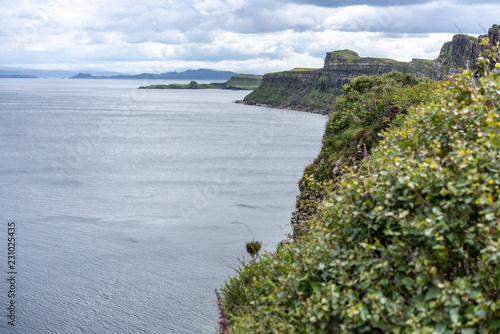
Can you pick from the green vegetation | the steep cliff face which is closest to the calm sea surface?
the green vegetation

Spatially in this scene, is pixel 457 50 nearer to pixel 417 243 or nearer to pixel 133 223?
Answer: pixel 133 223

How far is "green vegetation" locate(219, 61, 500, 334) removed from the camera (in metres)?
6.29

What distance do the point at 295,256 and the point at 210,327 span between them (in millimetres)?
18824

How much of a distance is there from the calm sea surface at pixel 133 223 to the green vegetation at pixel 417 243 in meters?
7.90

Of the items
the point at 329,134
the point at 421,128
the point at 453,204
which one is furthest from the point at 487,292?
the point at 329,134

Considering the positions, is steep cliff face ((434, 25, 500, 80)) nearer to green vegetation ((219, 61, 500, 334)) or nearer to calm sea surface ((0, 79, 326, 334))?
calm sea surface ((0, 79, 326, 334))

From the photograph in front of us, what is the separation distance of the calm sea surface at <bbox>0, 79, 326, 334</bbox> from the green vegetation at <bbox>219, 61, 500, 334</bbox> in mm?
7898

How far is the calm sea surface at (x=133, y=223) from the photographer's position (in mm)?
28844

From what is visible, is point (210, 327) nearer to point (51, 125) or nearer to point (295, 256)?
point (295, 256)

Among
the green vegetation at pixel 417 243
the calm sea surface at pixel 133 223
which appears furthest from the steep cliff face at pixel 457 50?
the green vegetation at pixel 417 243

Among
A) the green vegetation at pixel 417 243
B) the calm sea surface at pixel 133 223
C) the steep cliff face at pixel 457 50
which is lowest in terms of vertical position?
the calm sea surface at pixel 133 223

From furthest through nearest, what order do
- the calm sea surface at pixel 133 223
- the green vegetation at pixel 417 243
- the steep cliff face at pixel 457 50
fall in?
the steep cliff face at pixel 457 50 < the calm sea surface at pixel 133 223 < the green vegetation at pixel 417 243

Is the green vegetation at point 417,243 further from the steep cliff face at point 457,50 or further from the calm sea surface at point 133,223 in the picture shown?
the steep cliff face at point 457,50

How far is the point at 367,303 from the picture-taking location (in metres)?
7.06
